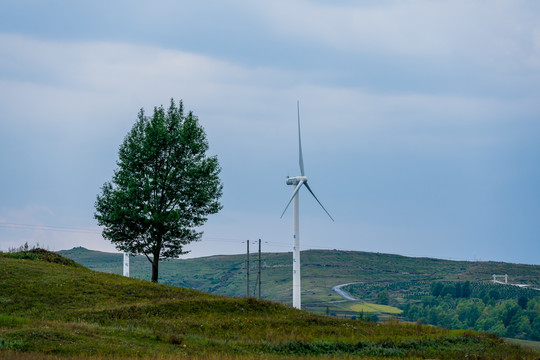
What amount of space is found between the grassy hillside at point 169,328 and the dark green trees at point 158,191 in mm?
10694

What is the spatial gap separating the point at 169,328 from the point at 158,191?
3004cm

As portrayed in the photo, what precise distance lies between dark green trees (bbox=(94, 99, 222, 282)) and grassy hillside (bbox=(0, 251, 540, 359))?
421 inches

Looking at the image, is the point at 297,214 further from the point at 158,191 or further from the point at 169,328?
the point at 169,328

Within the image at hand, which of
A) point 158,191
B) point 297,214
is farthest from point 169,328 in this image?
point 297,214

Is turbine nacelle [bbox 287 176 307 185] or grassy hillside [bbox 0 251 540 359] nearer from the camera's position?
grassy hillside [bbox 0 251 540 359]

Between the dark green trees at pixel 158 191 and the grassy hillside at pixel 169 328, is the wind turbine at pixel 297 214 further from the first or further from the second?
the grassy hillside at pixel 169 328

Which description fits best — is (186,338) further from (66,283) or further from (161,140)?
(161,140)

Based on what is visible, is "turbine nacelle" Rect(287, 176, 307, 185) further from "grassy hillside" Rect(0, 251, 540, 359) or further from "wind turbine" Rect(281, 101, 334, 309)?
"grassy hillside" Rect(0, 251, 540, 359)

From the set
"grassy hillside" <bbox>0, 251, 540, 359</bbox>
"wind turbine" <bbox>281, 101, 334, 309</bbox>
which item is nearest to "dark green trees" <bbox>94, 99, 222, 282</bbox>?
"grassy hillside" <bbox>0, 251, 540, 359</bbox>

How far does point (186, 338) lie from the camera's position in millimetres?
33094

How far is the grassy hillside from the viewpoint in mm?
28547

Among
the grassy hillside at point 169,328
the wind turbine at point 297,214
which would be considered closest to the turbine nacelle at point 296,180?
the wind turbine at point 297,214

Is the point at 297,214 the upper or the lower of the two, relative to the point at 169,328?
upper

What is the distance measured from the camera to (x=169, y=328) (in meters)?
36.1
